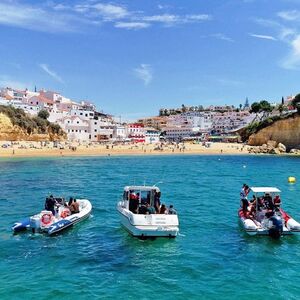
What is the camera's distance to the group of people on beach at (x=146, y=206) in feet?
68.6

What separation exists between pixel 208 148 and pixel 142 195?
9652 centimetres

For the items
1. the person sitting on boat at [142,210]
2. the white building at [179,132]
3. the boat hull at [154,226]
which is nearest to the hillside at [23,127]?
the person sitting on boat at [142,210]

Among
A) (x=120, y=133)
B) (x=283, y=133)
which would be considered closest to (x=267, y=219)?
(x=283, y=133)

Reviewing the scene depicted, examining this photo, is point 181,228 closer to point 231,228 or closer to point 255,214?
point 231,228

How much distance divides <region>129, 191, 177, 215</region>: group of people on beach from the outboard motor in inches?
196

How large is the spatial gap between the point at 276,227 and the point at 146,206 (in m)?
6.80

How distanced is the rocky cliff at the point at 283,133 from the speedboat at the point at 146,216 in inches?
3840

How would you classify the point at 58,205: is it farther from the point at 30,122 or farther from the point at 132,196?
the point at 30,122

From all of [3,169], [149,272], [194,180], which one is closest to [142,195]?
[149,272]

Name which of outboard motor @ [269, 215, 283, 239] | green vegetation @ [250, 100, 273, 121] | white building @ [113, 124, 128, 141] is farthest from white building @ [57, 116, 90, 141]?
outboard motor @ [269, 215, 283, 239]

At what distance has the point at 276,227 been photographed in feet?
65.5

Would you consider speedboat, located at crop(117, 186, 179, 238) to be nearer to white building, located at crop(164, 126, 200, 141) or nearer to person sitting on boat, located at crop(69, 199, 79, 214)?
person sitting on boat, located at crop(69, 199, 79, 214)

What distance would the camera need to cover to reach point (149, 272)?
50.6 feet

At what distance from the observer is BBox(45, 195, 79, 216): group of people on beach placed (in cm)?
2258
